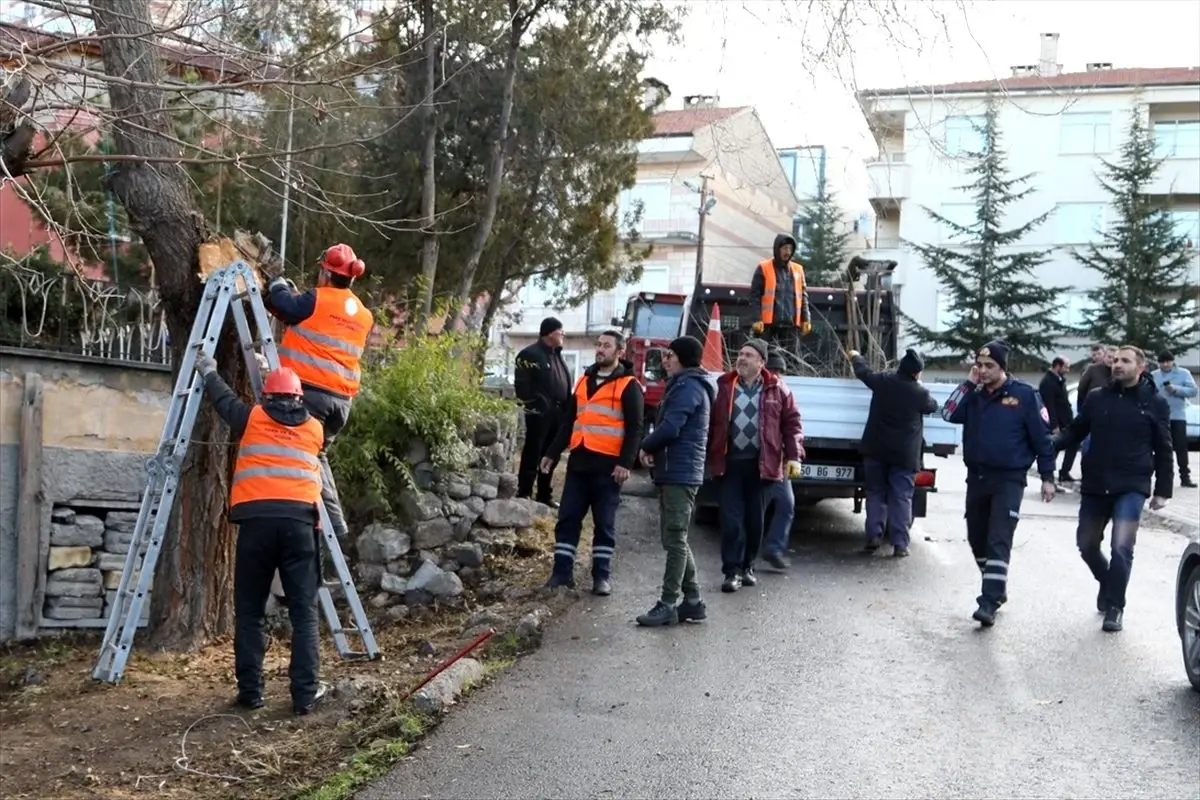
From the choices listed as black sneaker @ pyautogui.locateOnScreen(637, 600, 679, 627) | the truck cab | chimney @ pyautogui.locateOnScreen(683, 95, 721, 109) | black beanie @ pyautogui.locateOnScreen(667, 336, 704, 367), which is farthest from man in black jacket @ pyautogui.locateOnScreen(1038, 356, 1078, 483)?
black sneaker @ pyautogui.locateOnScreen(637, 600, 679, 627)

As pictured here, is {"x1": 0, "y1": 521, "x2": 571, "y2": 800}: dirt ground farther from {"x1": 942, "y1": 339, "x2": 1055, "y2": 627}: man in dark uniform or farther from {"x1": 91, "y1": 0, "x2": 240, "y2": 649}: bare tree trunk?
{"x1": 942, "y1": 339, "x2": 1055, "y2": 627}: man in dark uniform

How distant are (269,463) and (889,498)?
19.2ft

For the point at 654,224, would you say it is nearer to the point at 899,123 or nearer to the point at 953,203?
the point at 953,203

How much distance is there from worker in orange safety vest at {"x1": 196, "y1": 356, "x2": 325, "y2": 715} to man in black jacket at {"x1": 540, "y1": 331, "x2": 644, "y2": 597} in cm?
250

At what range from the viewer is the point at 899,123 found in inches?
300

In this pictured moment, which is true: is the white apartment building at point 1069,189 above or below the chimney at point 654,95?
above

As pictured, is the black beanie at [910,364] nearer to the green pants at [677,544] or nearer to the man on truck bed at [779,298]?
the man on truck bed at [779,298]

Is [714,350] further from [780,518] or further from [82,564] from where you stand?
[82,564]

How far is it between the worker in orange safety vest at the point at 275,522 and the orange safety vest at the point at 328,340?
48cm

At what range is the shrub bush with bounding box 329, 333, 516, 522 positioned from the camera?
963 cm

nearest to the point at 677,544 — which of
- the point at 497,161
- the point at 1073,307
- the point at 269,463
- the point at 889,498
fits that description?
the point at 269,463

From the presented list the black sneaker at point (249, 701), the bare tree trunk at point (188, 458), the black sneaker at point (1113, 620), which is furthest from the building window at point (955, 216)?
the black sneaker at point (249, 701)

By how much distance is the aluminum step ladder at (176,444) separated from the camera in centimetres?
698

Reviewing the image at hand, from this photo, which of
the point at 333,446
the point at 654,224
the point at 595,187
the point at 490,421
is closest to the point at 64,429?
the point at 333,446
